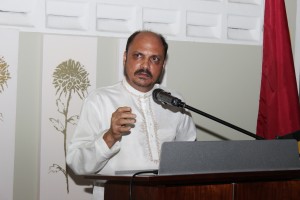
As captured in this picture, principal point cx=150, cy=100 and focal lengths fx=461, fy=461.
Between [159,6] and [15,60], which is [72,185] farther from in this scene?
[159,6]

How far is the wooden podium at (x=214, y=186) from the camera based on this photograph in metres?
1.65

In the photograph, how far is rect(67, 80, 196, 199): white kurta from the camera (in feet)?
8.04

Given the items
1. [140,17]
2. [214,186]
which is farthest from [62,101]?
[214,186]

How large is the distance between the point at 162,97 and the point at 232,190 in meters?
0.57

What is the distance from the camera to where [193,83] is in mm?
3396

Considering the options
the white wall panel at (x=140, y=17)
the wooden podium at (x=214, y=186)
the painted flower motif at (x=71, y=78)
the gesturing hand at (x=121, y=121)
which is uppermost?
the white wall panel at (x=140, y=17)

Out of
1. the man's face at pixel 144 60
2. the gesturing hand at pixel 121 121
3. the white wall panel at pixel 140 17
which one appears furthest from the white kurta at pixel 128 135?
the white wall panel at pixel 140 17

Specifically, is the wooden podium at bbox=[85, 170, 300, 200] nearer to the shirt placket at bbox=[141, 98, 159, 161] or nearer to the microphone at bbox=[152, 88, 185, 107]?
the microphone at bbox=[152, 88, 185, 107]

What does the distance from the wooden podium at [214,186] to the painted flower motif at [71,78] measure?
117 centimetres

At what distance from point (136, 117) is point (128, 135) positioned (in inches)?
4.7

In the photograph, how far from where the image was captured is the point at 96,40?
120 inches

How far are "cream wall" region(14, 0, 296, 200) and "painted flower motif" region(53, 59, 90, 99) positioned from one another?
4.5 inches

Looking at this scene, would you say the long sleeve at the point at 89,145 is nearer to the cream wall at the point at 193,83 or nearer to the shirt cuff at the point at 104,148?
the shirt cuff at the point at 104,148

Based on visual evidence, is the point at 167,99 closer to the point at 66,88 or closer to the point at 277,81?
the point at 66,88
